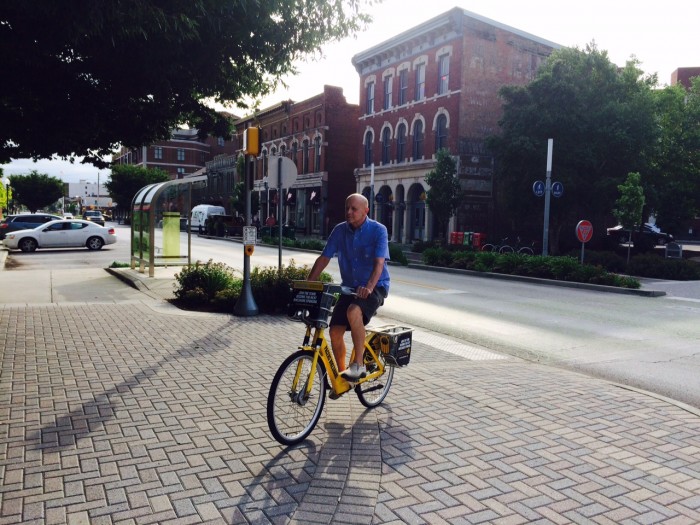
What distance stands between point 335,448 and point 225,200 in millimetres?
72872

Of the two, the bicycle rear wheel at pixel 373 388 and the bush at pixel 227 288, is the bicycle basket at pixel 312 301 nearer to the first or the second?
the bicycle rear wheel at pixel 373 388

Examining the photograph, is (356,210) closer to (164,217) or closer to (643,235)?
(164,217)

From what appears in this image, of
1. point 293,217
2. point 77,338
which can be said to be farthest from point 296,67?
point 293,217

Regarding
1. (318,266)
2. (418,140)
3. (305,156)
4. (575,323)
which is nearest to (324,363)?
(318,266)

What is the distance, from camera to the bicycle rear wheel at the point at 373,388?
5.29 metres

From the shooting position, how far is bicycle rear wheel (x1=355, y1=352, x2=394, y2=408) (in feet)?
17.4

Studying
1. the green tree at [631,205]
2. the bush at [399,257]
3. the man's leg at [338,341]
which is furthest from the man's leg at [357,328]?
the green tree at [631,205]

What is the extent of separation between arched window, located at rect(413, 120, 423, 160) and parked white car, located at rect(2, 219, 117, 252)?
63.1 ft

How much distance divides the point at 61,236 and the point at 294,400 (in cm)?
2668

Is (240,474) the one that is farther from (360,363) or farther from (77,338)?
(77,338)

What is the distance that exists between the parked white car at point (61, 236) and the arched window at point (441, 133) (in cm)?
1927

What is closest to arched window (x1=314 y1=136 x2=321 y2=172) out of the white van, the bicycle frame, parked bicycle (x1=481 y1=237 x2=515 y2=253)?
the white van

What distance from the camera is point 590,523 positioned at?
10.9 feet

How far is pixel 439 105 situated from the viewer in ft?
120
